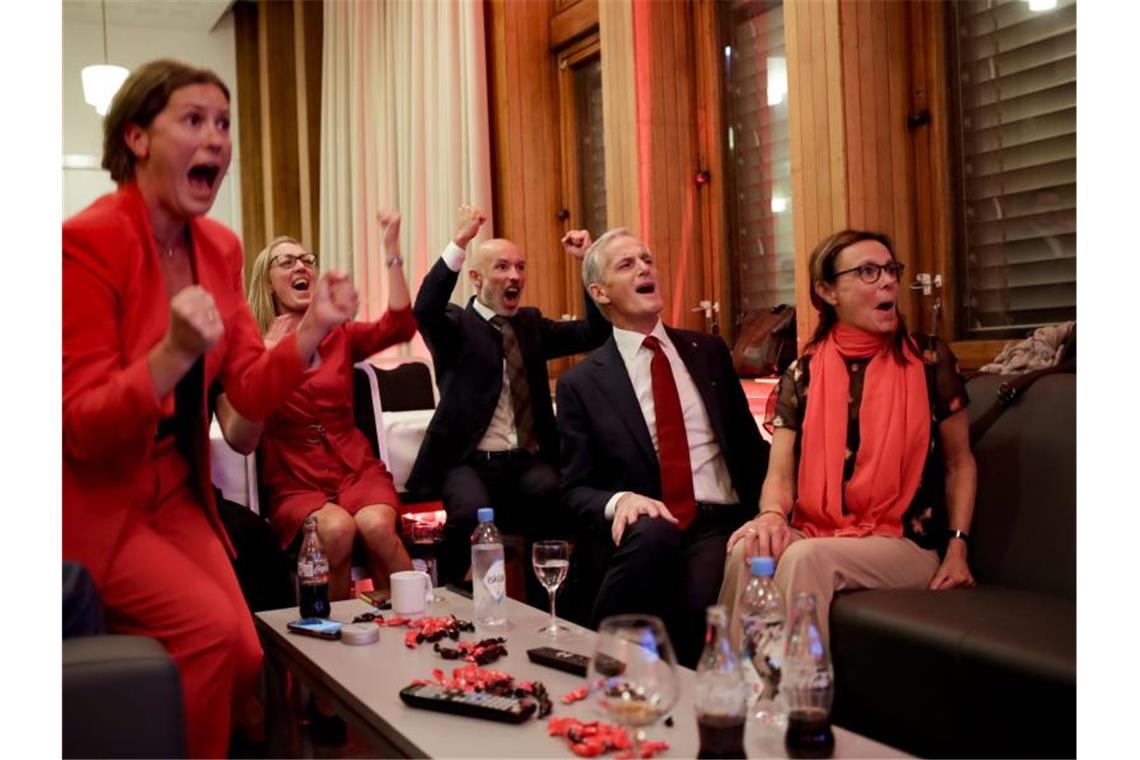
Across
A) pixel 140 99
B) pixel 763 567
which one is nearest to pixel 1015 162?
pixel 763 567

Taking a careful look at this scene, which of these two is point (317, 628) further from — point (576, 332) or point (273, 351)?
point (576, 332)

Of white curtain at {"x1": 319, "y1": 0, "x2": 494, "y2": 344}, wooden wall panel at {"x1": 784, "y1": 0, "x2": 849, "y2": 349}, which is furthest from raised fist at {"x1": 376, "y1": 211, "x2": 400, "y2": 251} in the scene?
white curtain at {"x1": 319, "y1": 0, "x2": 494, "y2": 344}

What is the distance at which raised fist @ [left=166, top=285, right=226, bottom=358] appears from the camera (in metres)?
1.13

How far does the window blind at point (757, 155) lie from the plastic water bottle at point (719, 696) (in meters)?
2.47

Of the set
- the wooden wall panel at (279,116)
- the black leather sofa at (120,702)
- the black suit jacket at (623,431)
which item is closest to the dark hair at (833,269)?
the black suit jacket at (623,431)

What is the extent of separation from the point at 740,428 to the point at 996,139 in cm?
112

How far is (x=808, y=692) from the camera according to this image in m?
1.33

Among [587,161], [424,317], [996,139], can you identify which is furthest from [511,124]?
[996,139]

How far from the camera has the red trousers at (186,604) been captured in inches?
50.9

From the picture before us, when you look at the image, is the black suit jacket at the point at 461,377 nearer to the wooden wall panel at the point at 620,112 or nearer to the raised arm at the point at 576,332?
the raised arm at the point at 576,332

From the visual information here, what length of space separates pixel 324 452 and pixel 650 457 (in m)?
0.91

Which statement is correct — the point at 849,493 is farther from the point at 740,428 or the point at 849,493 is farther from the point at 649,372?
the point at 649,372

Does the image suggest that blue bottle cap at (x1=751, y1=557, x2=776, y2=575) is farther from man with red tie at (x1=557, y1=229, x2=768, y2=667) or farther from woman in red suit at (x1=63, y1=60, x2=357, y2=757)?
man with red tie at (x1=557, y1=229, x2=768, y2=667)

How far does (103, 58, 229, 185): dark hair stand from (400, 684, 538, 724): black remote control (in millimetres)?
808
